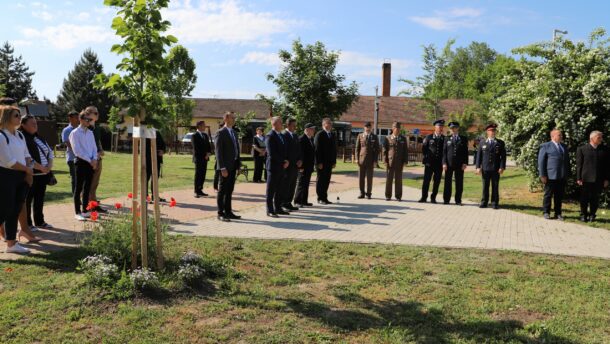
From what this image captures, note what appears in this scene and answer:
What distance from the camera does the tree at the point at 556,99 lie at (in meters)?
12.3

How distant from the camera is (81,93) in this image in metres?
51.1

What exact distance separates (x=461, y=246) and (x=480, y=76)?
62474mm

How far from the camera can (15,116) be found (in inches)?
243

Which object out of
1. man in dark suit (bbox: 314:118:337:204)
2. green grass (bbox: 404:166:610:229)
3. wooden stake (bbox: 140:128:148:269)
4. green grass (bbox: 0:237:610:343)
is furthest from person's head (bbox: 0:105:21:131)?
green grass (bbox: 404:166:610:229)

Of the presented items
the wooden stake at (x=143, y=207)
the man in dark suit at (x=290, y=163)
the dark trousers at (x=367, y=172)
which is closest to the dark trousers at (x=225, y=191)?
the man in dark suit at (x=290, y=163)

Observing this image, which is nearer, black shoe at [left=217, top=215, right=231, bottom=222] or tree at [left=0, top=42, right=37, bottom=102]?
black shoe at [left=217, top=215, right=231, bottom=222]

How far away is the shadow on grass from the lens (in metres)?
4.34

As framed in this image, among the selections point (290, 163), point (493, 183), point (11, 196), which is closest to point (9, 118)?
point (11, 196)

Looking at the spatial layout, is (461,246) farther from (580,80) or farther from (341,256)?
(580,80)

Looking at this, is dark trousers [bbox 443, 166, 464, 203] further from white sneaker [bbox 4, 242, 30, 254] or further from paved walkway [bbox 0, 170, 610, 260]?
white sneaker [bbox 4, 242, 30, 254]

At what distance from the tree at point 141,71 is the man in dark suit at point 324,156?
24.6 feet

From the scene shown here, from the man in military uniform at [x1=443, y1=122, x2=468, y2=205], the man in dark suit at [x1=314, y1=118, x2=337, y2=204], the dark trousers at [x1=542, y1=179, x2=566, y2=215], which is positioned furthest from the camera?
the man in military uniform at [x1=443, y1=122, x2=468, y2=205]

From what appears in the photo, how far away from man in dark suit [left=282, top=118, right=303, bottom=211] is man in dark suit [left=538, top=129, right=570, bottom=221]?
17.7ft

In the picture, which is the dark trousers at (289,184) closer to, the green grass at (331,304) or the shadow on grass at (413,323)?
the green grass at (331,304)
